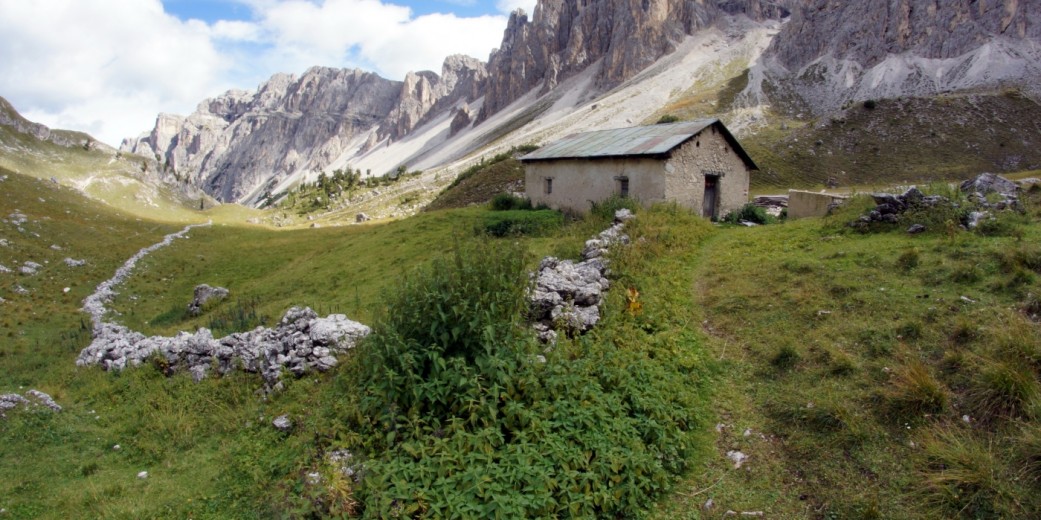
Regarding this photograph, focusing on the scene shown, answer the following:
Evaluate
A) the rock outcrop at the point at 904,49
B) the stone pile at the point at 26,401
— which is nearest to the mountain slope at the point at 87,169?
the stone pile at the point at 26,401

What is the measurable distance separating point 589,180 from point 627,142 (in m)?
2.38

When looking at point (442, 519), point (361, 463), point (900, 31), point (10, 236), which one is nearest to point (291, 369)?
point (361, 463)

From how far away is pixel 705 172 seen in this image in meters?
22.1

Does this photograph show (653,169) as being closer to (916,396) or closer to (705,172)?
(705,172)

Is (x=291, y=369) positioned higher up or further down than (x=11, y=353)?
higher up

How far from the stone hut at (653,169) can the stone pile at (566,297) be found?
883 centimetres

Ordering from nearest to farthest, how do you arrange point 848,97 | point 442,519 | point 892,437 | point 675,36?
point 442,519 → point 892,437 → point 848,97 → point 675,36

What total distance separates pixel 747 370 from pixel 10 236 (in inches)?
1325

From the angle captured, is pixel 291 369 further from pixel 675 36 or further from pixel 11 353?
pixel 675 36

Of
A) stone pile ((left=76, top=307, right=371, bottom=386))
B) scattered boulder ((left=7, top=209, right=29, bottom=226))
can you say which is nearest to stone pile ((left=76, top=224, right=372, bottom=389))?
stone pile ((left=76, top=307, right=371, bottom=386))

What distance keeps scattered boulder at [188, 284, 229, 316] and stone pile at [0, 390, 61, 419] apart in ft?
28.0

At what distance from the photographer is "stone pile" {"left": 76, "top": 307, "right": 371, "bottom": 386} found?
377 inches

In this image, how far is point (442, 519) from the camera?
17.9 feet

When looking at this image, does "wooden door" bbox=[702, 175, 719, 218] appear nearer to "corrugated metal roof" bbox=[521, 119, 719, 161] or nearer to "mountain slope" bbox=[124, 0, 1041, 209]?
"corrugated metal roof" bbox=[521, 119, 719, 161]
